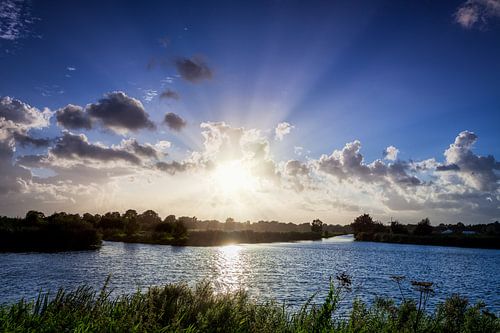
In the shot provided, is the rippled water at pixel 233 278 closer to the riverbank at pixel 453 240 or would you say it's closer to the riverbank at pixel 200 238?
the riverbank at pixel 200 238

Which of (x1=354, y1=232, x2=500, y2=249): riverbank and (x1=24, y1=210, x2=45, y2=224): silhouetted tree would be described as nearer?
(x1=24, y1=210, x2=45, y2=224): silhouetted tree

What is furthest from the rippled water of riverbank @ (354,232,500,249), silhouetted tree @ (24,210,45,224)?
riverbank @ (354,232,500,249)

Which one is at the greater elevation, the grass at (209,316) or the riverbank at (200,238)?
the riverbank at (200,238)

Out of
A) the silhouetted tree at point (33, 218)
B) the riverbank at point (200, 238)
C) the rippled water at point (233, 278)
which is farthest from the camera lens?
the riverbank at point (200, 238)

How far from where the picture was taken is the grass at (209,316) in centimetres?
1420

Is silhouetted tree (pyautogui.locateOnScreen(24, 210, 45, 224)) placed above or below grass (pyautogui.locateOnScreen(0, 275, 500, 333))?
above

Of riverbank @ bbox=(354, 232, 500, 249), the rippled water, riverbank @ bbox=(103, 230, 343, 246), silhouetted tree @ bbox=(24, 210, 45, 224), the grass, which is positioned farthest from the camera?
riverbank @ bbox=(354, 232, 500, 249)

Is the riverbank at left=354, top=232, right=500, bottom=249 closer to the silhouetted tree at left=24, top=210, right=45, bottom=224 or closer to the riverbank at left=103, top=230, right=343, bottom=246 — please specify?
the riverbank at left=103, top=230, right=343, bottom=246

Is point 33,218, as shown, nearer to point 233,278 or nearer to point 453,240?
point 233,278

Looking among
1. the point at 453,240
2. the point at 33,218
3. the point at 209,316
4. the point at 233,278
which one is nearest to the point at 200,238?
the point at 33,218

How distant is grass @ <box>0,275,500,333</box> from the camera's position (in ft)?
46.6

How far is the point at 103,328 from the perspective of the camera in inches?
509

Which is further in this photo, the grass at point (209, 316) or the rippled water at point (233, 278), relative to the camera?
the rippled water at point (233, 278)

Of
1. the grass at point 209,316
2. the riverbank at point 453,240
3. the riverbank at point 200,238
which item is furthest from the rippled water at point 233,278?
the riverbank at point 453,240
